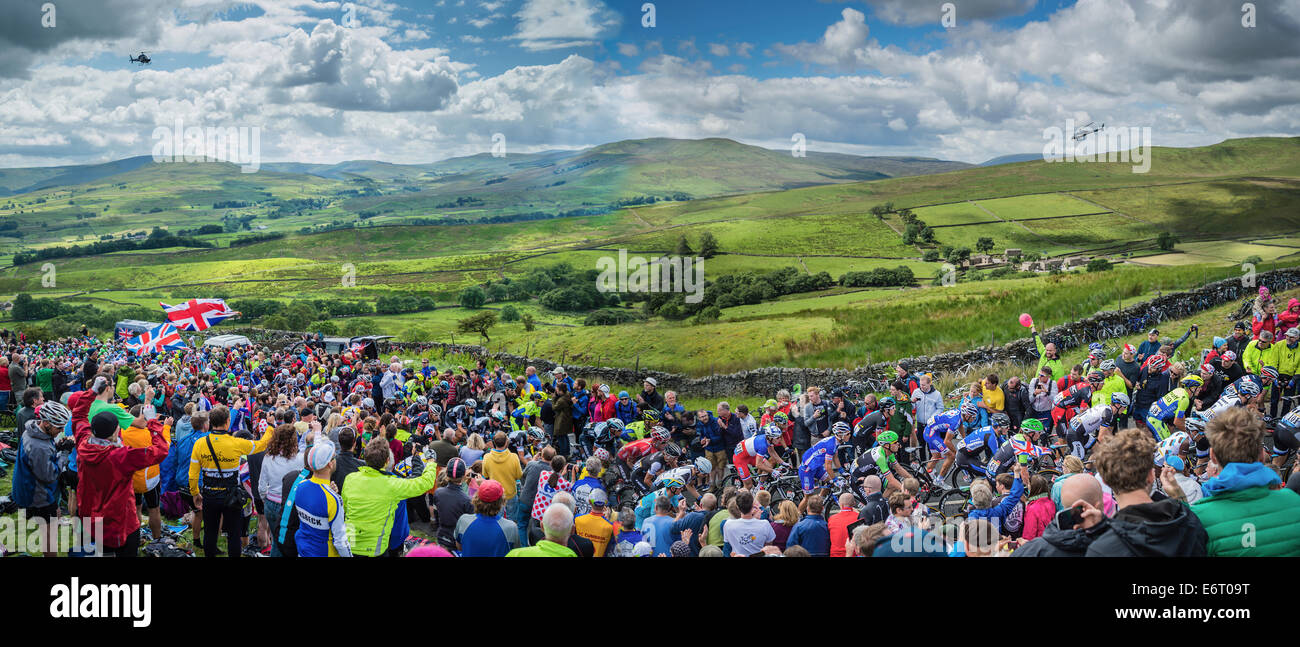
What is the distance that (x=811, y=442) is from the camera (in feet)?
42.7

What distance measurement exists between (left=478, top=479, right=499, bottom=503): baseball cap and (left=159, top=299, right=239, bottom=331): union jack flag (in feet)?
85.4

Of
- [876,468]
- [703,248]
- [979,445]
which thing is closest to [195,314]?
[876,468]

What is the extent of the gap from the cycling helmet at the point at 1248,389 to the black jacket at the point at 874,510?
6.39 metres

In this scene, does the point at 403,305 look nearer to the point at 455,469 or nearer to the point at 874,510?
the point at 455,469

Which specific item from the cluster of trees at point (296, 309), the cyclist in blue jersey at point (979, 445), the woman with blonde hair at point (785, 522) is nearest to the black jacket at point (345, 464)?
the woman with blonde hair at point (785, 522)

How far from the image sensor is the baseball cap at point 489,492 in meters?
5.95

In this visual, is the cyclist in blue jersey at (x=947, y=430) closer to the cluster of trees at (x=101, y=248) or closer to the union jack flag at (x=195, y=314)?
the union jack flag at (x=195, y=314)

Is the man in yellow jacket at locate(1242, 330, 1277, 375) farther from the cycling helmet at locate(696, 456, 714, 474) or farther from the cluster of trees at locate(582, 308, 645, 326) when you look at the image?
the cluster of trees at locate(582, 308, 645, 326)

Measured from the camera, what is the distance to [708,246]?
92312 mm

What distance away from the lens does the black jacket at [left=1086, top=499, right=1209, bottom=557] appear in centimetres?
358

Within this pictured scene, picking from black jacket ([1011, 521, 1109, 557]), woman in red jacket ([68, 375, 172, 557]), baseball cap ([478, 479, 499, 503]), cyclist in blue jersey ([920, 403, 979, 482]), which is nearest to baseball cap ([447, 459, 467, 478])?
baseball cap ([478, 479, 499, 503])

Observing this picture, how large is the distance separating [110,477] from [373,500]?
2.88m
